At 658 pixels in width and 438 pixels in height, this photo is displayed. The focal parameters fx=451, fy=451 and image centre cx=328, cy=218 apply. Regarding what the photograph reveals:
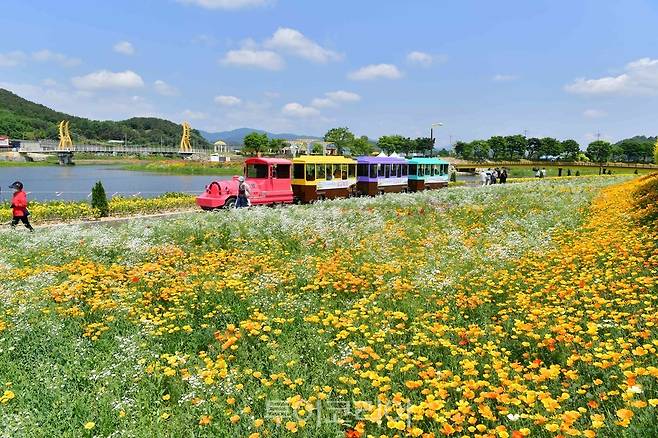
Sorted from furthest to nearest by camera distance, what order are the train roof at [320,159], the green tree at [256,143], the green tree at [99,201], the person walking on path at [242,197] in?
1. the green tree at [256,143]
2. the train roof at [320,159]
3. the green tree at [99,201]
4. the person walking on path at [242,197]

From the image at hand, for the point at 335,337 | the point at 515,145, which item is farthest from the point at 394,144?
the point at 335,337

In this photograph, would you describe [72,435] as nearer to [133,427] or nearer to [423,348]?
[133,427]

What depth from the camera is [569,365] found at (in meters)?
4.79

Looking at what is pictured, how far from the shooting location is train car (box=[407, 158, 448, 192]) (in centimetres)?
3697

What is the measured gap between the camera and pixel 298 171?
2595 cm

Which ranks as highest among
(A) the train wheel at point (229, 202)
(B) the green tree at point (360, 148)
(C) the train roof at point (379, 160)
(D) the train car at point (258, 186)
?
(B) the green tree at point (360, 148)

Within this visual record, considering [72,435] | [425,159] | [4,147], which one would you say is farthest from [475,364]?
[4,147]

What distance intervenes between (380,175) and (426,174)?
22.7ft

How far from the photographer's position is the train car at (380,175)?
104 ft

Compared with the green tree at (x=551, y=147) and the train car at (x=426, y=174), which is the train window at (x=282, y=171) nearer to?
the train car at (x=426, y=174)

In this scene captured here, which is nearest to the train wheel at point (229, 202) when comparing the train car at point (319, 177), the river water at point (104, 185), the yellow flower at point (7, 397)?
the train car at point (319, 177)

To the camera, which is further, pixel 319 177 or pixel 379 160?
pixel 379 160

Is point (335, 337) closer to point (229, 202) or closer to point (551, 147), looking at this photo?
point (229, 202)

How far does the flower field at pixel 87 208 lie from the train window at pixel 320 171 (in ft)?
23.8
